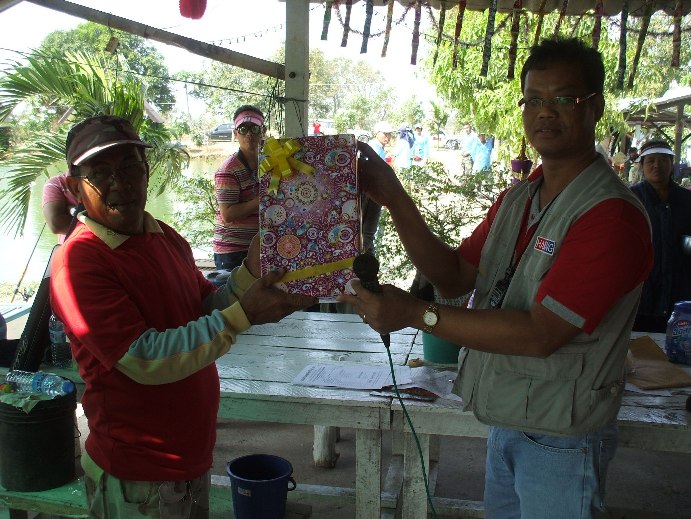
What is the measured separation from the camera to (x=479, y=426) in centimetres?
234

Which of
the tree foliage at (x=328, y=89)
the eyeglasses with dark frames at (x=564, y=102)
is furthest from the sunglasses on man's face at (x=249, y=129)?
the tree foliage at (x=328, y=89)

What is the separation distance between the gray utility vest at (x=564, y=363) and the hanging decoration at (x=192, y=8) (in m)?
3.22

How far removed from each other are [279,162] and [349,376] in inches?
43.4

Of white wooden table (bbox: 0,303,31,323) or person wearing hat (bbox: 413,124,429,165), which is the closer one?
white wooden table (bbox: 0,303,31,323)

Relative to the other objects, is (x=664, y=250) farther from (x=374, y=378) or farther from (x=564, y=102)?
(x=564, y=102)

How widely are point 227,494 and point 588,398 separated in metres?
2.07

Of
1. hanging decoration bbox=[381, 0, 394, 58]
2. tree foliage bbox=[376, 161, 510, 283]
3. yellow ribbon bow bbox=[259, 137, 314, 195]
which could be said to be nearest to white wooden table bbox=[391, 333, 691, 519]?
yellow ribbon bow bbox=[259, 137, 314, 195]

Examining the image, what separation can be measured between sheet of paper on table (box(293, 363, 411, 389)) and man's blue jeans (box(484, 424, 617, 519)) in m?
0.75

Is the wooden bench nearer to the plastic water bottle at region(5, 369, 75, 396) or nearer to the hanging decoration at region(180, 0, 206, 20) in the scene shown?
the plastic water bottle at region(5, 369, 75, 396)

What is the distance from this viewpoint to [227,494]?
3.14 meters

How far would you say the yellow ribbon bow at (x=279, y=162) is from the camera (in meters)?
1.89

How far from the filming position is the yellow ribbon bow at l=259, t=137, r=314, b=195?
1892 millimetres

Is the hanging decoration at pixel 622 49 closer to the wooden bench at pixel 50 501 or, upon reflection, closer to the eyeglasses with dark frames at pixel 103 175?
the eyeglasses with dark frames at pixel 103 175

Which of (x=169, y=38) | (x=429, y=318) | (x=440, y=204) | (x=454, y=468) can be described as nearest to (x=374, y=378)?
(x=429, y=318)
